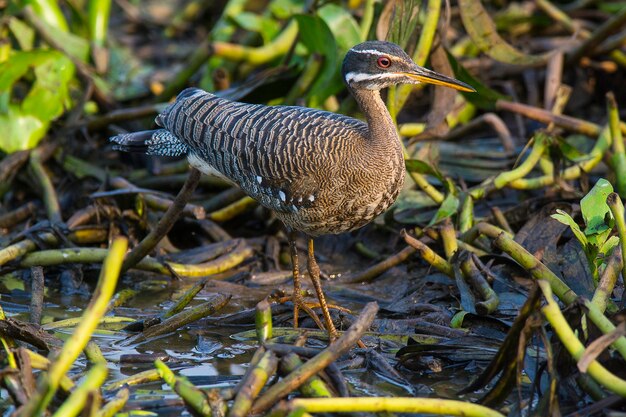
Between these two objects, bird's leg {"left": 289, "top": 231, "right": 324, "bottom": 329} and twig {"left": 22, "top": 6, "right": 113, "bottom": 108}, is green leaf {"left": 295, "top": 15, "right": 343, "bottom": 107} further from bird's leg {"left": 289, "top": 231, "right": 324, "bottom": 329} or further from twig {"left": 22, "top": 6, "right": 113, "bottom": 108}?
twig {"left": 22, "top": 6, "right": 113, "bottom": 108}

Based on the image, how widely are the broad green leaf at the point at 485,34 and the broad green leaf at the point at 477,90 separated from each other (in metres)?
0.35

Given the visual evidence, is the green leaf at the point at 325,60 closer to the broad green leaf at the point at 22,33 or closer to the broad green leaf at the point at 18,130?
the broad green leaf at the point at 18,130

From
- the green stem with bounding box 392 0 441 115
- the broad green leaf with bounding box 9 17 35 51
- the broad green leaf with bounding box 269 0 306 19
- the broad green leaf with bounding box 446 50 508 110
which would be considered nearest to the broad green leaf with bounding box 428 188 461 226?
the green stem with bounding box 392 0 441 115

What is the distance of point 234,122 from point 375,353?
1781 millimetres

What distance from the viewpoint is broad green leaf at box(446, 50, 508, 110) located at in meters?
7.29

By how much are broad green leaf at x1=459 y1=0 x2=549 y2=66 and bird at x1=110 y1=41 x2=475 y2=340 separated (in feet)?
6.31

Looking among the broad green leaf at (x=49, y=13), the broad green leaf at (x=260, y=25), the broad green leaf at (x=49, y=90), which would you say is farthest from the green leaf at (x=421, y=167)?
the broad green leaf at (x=49, y=13)

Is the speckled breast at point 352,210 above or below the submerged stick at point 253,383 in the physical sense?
above

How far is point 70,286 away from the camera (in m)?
6.77

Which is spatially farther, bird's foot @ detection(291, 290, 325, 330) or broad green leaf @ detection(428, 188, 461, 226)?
broad green leaf @ detection(428, 188, 461, 226)

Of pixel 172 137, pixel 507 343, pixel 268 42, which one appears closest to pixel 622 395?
pixel 507 343

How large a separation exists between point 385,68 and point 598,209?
5.14 ft

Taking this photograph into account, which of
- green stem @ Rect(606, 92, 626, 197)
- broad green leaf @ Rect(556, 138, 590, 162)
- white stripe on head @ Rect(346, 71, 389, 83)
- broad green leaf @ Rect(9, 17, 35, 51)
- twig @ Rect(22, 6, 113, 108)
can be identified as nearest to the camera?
white stripe on head @ Rect(346, 71, 389, 83)

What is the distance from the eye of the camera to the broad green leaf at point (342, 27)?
8188mm
